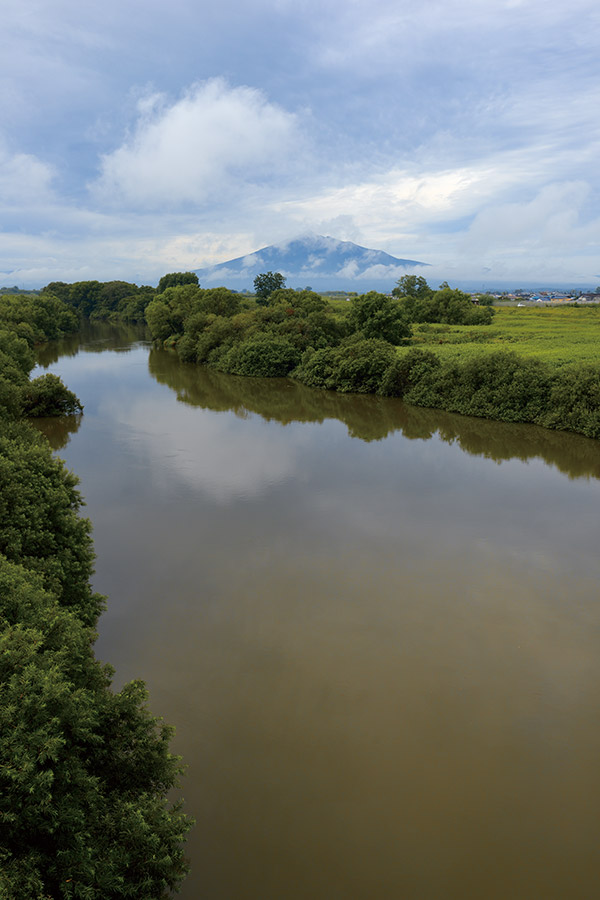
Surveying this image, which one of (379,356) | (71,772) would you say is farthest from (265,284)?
(71,772)

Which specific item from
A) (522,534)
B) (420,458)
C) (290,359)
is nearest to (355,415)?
(420,458)

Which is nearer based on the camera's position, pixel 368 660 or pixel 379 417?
pixel 368 660

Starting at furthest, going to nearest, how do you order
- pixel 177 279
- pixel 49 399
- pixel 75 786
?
pixel 177 279
pixel 49 399
pixel 75 786

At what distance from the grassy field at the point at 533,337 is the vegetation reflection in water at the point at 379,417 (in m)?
5.29

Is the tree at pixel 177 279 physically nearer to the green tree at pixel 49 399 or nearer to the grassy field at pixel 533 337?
the grassy field at pixel 533 337

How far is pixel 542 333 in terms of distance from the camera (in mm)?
42719

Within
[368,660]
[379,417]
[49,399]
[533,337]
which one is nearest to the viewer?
[368,660]

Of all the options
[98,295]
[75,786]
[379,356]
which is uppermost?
[98,295]

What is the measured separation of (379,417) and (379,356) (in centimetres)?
691

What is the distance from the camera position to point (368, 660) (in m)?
9.88

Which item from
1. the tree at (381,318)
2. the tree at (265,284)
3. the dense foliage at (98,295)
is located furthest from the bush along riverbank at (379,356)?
the dense foliage at (98,295)

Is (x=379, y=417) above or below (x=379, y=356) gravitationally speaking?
below

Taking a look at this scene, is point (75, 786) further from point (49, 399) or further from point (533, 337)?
point (533, 337)

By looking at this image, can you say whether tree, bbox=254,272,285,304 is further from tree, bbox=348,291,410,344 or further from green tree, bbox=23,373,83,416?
green tree, bbox=23,373,83,416
